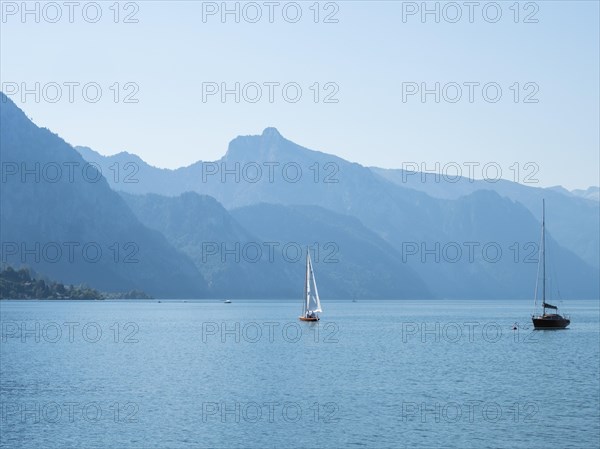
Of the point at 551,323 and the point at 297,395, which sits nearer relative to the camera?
the point at 297,395

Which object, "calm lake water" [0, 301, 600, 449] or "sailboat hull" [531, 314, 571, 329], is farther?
"sailboat hull" [531, 314, 571, 329]

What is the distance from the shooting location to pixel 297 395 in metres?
90.2

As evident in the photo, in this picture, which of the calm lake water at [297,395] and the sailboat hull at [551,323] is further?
the sailboat hull at [551,323]

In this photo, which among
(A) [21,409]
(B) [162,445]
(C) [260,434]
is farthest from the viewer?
(A) [21,409]

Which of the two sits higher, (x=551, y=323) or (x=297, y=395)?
(x=551, y=323)

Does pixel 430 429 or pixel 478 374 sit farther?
pixel 478 374

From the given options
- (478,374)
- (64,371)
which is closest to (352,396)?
(478,374)

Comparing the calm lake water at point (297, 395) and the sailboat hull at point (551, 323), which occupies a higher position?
the sailboat hull at point (551, 323)

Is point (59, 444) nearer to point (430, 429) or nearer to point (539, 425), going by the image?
point (430, 429)

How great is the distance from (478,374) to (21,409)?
55159mm

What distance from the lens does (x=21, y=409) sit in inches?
3017

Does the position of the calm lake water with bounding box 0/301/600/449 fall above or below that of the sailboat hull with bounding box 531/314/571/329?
below

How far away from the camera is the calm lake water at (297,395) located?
66.8m

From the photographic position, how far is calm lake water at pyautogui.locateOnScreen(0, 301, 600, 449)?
66812mm
